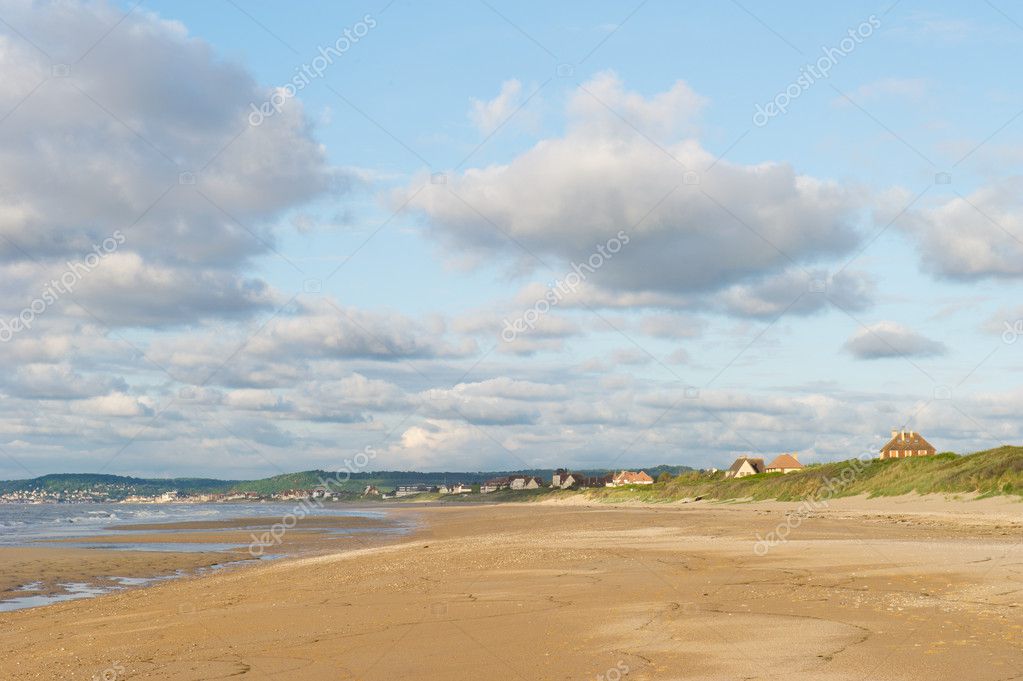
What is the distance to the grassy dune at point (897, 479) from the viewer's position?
1497 inches

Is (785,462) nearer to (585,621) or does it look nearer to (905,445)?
(905,445)

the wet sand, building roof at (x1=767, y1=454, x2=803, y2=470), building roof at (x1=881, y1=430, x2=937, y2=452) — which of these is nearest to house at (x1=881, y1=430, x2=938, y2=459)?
building roof at (x1=881, y1=430, x2=937, y2=452)

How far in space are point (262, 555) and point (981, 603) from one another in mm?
26514

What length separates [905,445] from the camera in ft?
337

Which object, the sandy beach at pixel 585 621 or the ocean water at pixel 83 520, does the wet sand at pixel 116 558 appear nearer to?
the ocean water at pixel 83 520

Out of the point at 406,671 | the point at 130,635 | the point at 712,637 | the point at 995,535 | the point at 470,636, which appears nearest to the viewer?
the point at 406,671

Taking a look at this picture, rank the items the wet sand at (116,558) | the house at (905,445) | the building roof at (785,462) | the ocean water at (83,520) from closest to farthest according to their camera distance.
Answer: the wet sand at (116,558)
the ocean water at (83,520)
the house at (905,445)
the building roof at (785,462)

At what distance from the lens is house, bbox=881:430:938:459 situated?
4016 inches

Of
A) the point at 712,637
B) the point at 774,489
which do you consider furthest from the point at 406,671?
the point at 774,489

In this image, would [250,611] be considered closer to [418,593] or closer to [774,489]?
[418,593]

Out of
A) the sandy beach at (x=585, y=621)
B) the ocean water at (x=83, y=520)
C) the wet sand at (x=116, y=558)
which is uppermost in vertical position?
the sandy beach at (x=585, y=621)

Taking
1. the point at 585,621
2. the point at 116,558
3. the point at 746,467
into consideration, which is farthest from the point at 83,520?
the point at 746,467

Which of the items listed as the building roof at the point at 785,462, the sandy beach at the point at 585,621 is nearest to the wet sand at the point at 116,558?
the sandy beach at the point at 585,621

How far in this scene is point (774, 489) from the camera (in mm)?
65688
